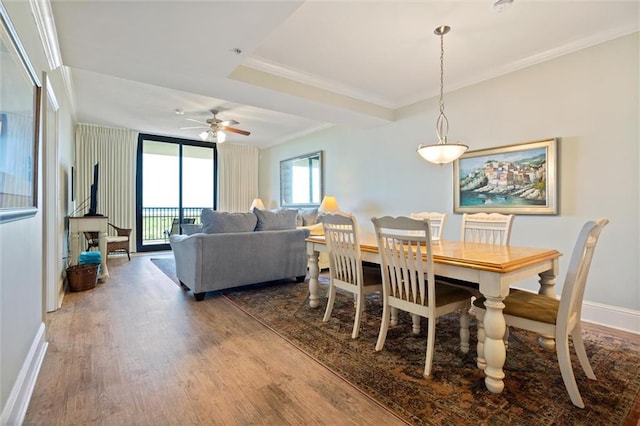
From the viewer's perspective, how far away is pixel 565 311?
5.26 ft

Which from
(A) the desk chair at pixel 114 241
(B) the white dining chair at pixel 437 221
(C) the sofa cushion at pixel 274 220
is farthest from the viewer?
(A) the desk chair at pixel 114 241

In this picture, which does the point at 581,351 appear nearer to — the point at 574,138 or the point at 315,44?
the point at 574,138

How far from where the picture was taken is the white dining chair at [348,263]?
2.39 metres

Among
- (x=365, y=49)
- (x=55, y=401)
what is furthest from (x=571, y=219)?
(x=55, y=401)

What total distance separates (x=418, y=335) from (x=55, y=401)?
231 centimetres

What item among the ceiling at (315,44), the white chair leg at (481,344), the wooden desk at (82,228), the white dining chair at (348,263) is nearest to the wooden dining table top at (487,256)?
the white dining chair at (348,263)

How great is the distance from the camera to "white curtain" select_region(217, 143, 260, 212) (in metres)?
7.59

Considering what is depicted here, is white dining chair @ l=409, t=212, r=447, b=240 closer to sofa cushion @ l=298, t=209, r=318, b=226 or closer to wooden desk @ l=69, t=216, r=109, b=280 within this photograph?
sofa cushion @ l=298, t=209, r=318, b=226

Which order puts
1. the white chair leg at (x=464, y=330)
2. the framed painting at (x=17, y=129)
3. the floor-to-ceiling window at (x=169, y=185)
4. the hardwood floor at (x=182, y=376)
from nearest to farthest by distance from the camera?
the framed painting at (x=17, y=129)
the hardwood floor at (x=182, y=376)
the white chair leg at (x=464, y=330)
the floor-to-ceiling window at (x=169, y=185)

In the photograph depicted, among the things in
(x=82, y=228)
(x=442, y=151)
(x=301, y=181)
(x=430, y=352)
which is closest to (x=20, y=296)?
(x=430, y=352)

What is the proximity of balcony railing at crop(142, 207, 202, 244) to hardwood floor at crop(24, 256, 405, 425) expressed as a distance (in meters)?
4.18

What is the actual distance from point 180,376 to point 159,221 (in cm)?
598

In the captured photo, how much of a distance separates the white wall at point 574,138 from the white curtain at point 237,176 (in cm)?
478

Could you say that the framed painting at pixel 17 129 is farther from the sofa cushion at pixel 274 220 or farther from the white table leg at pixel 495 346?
the white table leg at pixel 495 346
